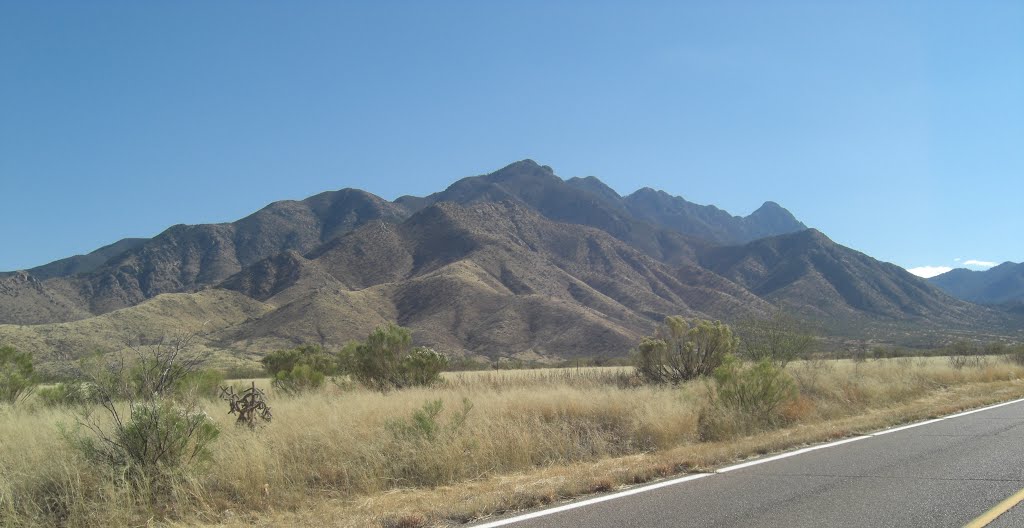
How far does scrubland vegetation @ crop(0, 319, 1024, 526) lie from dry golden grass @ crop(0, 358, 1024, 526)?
1.0 inches

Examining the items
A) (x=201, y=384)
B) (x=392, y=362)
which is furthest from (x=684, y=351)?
(x=201, y=384)

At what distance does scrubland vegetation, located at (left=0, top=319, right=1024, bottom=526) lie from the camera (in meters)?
6.28

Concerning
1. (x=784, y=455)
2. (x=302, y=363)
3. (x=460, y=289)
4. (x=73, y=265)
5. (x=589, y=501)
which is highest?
(x=73, y=265)

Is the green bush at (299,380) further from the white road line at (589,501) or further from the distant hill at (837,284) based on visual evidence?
the distant hill at (837,284)

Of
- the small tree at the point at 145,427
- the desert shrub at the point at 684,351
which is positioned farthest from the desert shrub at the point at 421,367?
the small tree at the point at 145,427

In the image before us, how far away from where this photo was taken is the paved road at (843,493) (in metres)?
5.58

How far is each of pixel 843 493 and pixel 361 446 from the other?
5.66 metres

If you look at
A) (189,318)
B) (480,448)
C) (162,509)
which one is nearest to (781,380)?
(480,448)

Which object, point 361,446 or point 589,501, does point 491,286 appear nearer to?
point 361,446

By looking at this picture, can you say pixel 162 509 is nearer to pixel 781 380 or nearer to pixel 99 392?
pixel 99 392

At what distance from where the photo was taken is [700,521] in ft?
18.3

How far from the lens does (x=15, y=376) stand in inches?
549

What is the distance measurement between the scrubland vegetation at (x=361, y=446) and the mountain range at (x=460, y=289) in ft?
147

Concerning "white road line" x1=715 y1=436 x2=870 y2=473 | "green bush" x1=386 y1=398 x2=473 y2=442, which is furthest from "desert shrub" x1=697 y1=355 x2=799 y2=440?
"green bush" x1=386 y1=398 x2=473 y2=442
